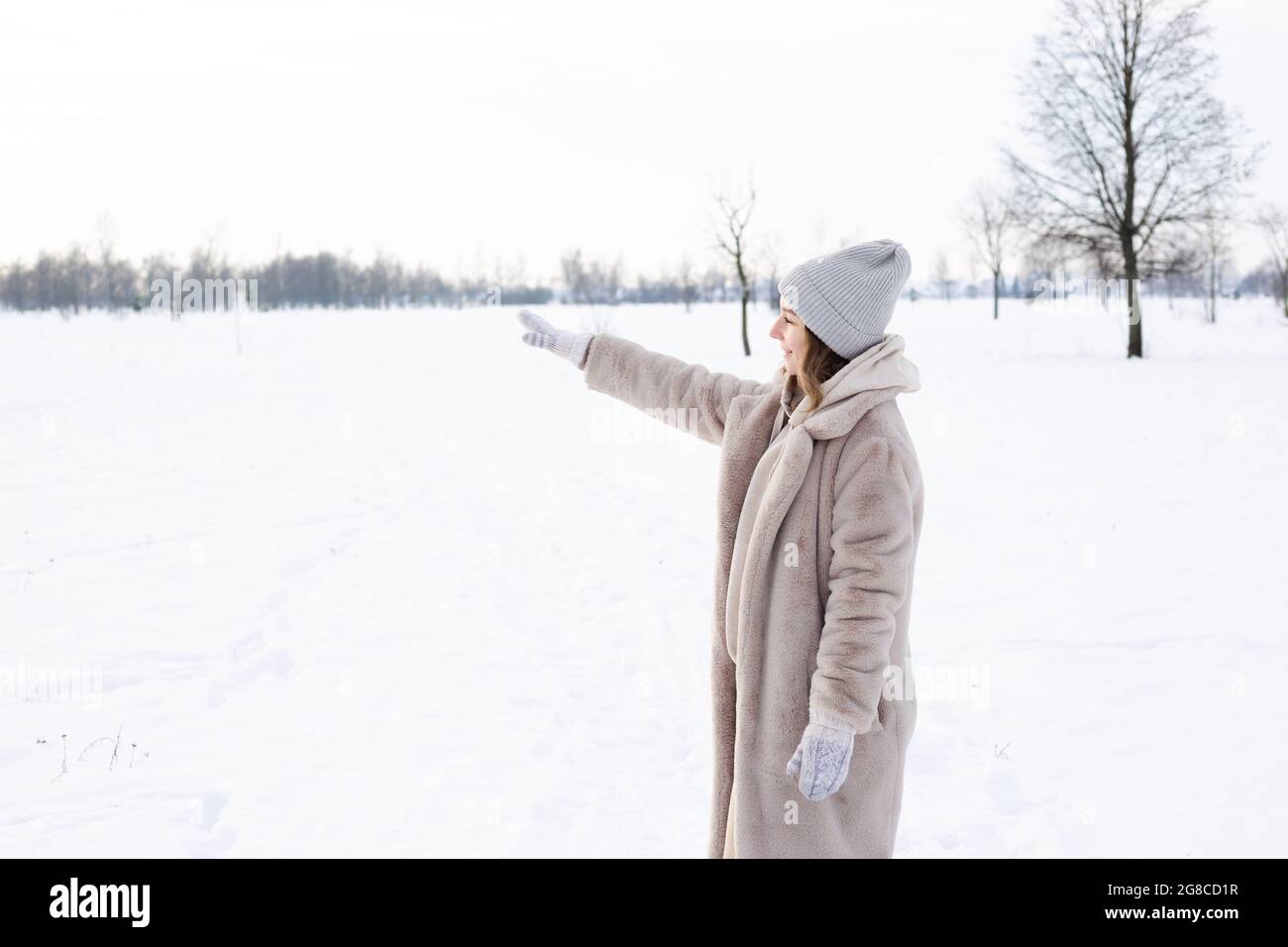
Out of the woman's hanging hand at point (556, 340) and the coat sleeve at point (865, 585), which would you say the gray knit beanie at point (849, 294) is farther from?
the woman's hanging hand at point (556, 340)

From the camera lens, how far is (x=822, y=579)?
2.19 metres

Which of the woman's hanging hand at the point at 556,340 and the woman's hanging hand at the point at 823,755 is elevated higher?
the woman's hanging hand at the point at 556,340

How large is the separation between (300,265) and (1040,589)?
97.3m

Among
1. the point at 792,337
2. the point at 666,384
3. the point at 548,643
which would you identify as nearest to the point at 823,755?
the point at 792,337

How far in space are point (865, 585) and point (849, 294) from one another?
0.72 metres

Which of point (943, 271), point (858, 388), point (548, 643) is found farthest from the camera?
point (943, 271)

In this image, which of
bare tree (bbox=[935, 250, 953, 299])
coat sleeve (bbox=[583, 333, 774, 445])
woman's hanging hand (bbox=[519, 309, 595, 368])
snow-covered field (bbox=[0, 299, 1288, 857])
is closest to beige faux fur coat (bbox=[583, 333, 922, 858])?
coat sleeve (bbox=[583, 333, 774, 445])

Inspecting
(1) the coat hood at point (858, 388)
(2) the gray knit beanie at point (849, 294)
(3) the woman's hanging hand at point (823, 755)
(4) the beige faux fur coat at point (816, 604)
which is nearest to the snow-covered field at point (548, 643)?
(4) the beige faux fur coat at point (816, 604)

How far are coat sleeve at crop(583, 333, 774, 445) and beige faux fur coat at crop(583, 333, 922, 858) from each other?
0.22 meters

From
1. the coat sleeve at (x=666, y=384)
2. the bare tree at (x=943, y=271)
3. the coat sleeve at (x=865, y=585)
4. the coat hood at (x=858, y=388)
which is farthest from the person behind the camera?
the bare tree at (x=943, y=271)

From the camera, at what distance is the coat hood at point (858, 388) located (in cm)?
212

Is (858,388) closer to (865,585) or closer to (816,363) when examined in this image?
(816,363)

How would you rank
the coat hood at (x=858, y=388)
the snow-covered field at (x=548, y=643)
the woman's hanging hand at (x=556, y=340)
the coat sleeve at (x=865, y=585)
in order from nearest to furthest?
1. the coat sleeve at (x=865, y=585)
2. the coat hood at (x=858, y=388)
3. the woman's hanging hand at (x=556, y=340)
4. the snow-covered field at (x=548, y=643)

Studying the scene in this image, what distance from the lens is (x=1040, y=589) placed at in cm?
657
